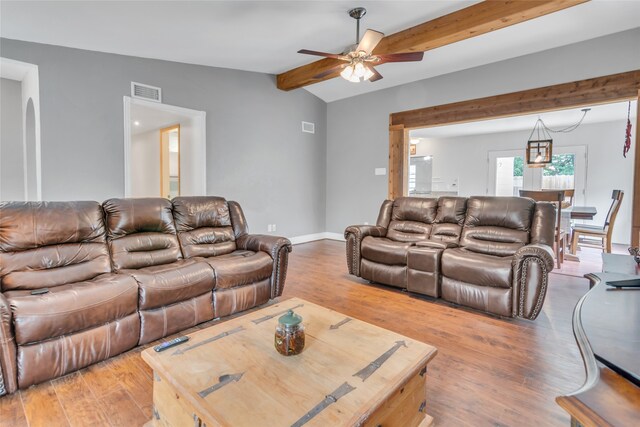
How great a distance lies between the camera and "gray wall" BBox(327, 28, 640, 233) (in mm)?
4074

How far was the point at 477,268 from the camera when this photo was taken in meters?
2.94

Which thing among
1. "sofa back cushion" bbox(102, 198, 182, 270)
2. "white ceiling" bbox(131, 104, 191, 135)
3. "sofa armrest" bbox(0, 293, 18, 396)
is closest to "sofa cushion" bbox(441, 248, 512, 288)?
"sofa back cushion" bbox(102, 198, 182, 270)

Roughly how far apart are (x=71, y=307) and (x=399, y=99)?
5.65 meters

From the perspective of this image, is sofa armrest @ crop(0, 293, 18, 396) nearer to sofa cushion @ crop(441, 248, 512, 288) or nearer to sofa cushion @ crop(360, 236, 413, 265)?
sofa cushion @ crop(360, 236, 413, 265)

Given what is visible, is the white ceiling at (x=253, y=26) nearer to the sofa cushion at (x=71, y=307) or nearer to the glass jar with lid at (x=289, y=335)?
the sofa cushion at (x=71, y=307)

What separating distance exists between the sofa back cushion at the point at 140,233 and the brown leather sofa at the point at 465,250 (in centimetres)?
203

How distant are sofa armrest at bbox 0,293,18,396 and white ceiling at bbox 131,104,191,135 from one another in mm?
3822

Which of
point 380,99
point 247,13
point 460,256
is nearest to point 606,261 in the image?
point 460,256

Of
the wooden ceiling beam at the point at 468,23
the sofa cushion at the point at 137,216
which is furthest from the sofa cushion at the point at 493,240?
the sofa cushion at the point at 137,216

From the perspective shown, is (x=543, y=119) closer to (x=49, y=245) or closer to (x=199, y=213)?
(x=199, y=213)

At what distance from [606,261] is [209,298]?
2738 mm

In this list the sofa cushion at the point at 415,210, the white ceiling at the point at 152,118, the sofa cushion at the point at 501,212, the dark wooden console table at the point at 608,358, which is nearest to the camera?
the dark wooden console table at the point at 608,358

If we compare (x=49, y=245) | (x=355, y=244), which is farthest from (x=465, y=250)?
(x=49, y=245)

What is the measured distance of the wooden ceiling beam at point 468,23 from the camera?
3.01 metres
